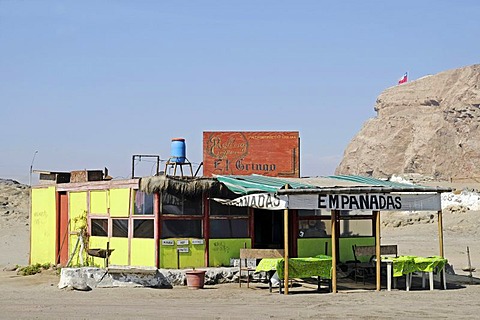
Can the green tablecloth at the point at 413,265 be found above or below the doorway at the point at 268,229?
below

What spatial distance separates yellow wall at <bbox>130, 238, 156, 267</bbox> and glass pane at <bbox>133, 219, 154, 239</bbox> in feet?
0.44

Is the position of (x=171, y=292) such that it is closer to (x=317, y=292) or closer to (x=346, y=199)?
Answer: (x=317, y=292)

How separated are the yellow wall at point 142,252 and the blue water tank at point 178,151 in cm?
229

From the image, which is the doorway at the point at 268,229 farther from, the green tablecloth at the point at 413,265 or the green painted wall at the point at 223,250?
the green tablecloth at the point at 413,265

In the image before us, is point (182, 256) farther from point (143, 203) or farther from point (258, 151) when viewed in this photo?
point (258, 151)

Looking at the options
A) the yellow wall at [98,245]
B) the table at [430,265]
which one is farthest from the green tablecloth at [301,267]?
the yellow wall at [98,245]

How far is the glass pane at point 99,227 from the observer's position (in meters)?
20.9

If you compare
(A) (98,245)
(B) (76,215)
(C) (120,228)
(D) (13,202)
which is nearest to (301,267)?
(C) (120,228)

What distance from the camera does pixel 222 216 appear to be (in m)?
19.9

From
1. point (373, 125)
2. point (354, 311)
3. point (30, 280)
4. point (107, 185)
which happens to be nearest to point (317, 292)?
point (354, 311)

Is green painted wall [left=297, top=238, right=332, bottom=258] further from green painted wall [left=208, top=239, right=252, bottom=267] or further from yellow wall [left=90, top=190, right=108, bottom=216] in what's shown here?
yellow wall [left=90, top=190, right=108, bottom=216]

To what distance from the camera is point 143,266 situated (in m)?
19.3

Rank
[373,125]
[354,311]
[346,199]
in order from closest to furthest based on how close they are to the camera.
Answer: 1. [354,311]
2. [346,199]
3. [373,125]

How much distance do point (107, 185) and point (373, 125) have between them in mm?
83277
